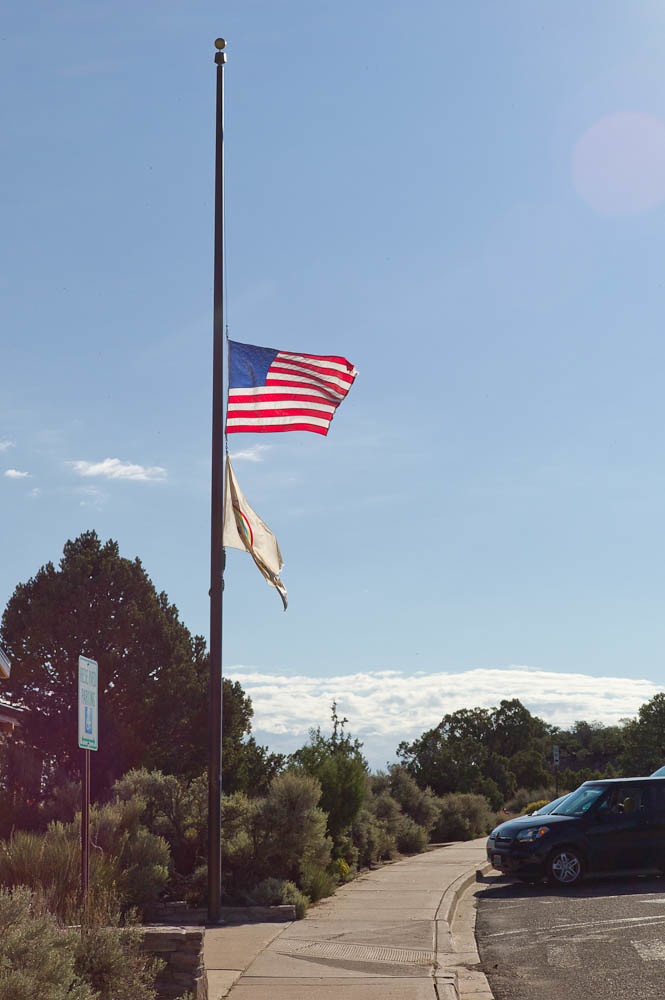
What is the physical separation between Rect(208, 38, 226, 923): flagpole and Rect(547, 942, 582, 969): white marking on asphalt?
386 centimetres

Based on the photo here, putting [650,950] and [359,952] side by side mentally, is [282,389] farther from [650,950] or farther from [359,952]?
[650,950]

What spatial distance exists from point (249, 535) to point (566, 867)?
24.4 ft

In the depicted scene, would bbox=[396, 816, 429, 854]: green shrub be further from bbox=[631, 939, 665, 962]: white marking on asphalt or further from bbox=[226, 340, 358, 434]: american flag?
bbox=[631, 939, 665, 962]: white marking on asphalt

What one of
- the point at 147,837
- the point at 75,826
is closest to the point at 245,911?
the point at 147,837

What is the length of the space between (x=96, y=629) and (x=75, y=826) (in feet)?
60.2

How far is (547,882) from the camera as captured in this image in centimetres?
1572

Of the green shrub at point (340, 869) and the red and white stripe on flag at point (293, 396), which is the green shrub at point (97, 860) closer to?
the green shrub at point (340, 869)

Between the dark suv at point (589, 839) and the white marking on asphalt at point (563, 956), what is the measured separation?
16.7 ft

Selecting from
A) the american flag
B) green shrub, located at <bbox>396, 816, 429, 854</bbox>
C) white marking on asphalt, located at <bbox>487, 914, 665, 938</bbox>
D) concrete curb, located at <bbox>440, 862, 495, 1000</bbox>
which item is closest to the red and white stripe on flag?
the american flag

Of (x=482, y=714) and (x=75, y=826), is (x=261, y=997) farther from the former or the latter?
(x=482, y=714)

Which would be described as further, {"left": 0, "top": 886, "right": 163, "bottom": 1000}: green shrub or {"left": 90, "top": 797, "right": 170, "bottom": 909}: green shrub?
{"left": 90, "top": 797, "right": 170, "bottom": 909}: green shrub

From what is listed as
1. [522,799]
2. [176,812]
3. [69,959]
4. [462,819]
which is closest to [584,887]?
[176,812]

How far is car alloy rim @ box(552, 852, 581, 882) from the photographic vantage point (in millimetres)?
15398

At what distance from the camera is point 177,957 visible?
7.38m
